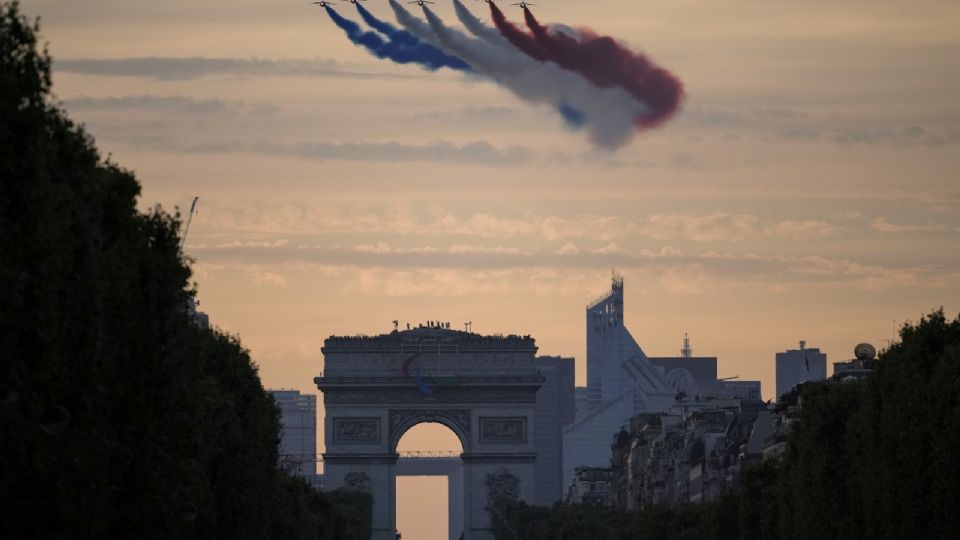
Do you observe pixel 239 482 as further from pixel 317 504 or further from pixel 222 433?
pixel 317 504

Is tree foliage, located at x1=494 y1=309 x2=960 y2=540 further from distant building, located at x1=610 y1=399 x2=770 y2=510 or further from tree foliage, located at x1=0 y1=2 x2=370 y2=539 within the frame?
distant building, located at x1=610 y1=399 x2=770 y2=510

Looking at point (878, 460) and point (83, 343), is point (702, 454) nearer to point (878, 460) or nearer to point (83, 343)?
point (878, 460)

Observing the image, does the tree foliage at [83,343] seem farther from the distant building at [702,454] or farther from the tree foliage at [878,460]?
the distant building at [702,454]

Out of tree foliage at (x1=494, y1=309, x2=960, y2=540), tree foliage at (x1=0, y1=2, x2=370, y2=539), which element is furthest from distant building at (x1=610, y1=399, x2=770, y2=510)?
tree foliage at (x1=0, y1=2, x2=370, y2=539)

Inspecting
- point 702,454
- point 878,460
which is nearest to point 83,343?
point 878,460

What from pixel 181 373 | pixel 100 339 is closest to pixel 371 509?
pixel 181 373

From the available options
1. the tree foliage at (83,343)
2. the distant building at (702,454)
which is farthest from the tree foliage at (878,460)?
the distant building at (702,454)
